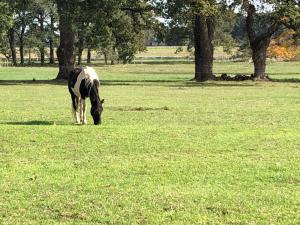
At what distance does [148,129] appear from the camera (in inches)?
599

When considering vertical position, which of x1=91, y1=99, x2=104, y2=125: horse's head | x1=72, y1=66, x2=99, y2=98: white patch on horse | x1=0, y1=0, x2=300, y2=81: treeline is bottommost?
x1=91, y1=99, x2=104, y2=125: horse's head

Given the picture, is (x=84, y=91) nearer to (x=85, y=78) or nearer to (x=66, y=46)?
(x=85, y=78)

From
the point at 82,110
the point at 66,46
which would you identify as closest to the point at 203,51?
the point at 66,46

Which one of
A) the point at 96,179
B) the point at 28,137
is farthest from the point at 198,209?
the point at 28,137

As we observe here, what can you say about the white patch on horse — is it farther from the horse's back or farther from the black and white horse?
the horse's back

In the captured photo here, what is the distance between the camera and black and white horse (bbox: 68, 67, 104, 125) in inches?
654

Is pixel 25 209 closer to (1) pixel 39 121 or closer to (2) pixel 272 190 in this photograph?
(2) pixel 272 190

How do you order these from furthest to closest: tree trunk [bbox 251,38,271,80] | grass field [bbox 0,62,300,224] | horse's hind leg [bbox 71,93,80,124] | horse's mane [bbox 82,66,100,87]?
1. tree trunk [bbox 251,38,271,80]
2. horse's hind leg [bbox 71,93,80,124]
3. horse's mane [bbox 82,66,100,87]
4. grass field [bbox 0,62,300,224]

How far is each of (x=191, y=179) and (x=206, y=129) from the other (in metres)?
6.21

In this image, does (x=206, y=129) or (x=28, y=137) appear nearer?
(x=28, y=137)

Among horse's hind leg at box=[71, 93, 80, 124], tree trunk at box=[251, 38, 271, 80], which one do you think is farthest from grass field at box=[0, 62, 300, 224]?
tree trunk at box=[251, 38, 271, 80]

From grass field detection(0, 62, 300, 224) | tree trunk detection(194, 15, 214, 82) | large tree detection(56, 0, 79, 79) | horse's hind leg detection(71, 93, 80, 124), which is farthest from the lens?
tree trunk detection(194, 15, 214, 82)

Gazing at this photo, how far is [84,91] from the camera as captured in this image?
1700 centimetres

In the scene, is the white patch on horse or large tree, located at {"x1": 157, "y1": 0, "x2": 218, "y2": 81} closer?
the white patch on horse
